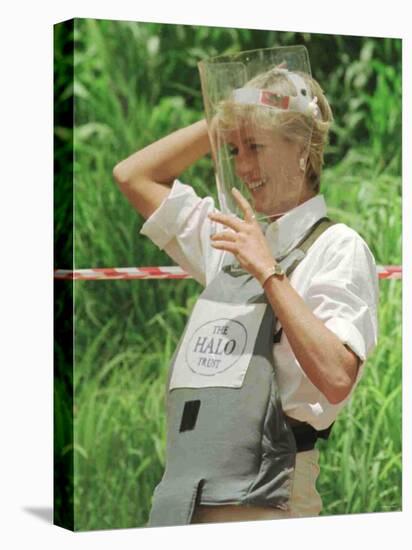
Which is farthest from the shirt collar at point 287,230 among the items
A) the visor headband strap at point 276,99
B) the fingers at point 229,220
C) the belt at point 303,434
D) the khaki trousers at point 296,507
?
the khaki trousers at point 296,507

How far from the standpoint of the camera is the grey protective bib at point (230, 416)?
24.0ft

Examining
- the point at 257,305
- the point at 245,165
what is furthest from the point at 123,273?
the point at 245,165

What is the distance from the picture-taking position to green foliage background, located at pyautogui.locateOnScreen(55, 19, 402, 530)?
7297 mm

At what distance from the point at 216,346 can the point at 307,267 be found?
51 cm

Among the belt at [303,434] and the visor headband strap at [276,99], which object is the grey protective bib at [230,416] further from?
the visor headband strap at [276,99]

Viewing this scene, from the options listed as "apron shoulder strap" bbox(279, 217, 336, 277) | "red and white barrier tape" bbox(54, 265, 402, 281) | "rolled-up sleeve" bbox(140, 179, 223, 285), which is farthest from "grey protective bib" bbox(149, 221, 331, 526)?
"red and white barrier tape" bbox(54, 265, 402, 281)

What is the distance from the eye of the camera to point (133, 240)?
7.42m

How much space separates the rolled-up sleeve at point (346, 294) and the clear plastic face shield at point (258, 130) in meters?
0.32

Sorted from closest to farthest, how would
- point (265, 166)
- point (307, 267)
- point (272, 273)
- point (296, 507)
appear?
1. point (272, 273)
2. point (307, 267)
3. point (265, 166)
4. point (296, 507)

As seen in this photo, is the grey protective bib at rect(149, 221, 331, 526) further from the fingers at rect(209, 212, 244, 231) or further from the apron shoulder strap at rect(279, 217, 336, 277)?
the fingers at rect(209, 212, 244, 231)

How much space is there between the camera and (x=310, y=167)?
299 inches

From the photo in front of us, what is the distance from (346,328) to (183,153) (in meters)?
1.05

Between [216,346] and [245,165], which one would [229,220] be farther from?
[216,346]

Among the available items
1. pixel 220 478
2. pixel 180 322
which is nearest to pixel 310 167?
pixel 180 322
